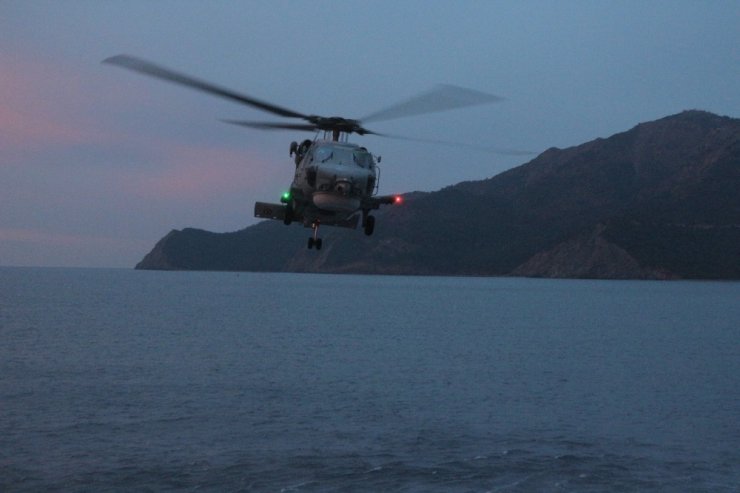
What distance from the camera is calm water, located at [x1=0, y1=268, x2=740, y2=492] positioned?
47562 millimetres

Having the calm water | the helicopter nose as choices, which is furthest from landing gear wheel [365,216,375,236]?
the calm water

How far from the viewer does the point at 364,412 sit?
64.1 m

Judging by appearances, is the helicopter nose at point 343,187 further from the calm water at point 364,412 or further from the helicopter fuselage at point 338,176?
the calm water at point 364,412

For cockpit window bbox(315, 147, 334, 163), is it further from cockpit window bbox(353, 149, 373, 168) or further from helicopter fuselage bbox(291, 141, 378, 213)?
cockpit window bbox(353, 149, 373, 168)

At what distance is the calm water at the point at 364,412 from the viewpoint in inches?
1873

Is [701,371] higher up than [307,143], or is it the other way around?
[307,143]

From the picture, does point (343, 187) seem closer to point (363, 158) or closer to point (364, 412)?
point (363, 158)

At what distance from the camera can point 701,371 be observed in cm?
9019

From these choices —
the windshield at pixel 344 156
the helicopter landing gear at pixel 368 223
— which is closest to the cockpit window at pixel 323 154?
the windshield at pixel 344 156

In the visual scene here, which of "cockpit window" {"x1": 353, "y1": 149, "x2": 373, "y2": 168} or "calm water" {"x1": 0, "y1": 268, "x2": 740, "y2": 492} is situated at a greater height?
"cockpit window" {"x1": 353, "y1": 149, "x2": 373, "y2": 168}

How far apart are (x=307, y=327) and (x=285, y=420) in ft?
267

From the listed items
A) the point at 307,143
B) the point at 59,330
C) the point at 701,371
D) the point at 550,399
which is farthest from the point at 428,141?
the point at 59,330

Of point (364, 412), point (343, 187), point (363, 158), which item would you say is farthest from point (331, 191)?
point (364, 412)

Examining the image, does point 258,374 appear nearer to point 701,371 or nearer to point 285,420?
point 285,420
